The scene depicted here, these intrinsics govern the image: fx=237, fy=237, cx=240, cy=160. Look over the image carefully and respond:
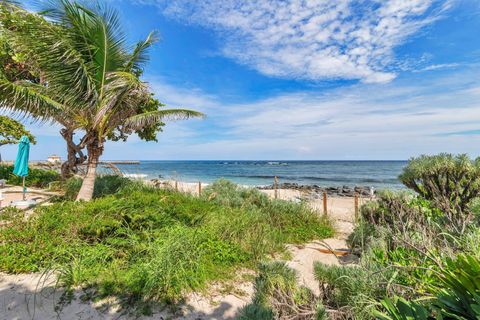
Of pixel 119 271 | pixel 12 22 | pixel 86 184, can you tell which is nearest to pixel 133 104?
pixel 86 184

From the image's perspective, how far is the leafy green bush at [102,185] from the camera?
8047 millimetres

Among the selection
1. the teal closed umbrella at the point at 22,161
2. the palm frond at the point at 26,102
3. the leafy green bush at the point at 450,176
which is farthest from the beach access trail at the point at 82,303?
the teal closed umbrella at the point at 22,161

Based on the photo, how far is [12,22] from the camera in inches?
305

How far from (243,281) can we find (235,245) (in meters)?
0.96

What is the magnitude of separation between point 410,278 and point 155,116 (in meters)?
7.08

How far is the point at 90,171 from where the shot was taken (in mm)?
6875

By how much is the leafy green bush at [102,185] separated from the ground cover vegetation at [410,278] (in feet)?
23.2

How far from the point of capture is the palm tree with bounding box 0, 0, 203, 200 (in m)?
6.12

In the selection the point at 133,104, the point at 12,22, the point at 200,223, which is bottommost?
the point at 200,223

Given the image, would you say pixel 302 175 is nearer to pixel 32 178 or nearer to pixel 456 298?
pixel 32 178

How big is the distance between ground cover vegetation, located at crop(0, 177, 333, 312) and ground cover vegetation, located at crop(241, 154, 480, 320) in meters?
1.47

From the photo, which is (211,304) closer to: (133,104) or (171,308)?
(171,308)

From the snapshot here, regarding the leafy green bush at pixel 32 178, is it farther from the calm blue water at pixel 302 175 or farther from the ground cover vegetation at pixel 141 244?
the ground cover vegetation at pixel 141 244

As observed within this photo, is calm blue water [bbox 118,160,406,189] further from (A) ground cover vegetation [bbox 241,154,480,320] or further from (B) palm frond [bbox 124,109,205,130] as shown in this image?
(A) ground cover vegetation [bbox 241,154,480,320]
